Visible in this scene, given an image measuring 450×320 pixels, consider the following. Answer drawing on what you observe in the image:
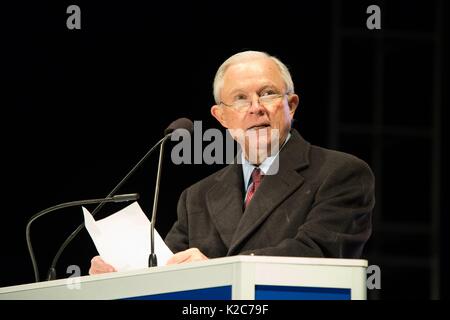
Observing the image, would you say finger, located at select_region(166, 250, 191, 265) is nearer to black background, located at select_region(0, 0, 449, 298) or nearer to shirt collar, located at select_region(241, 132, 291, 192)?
shirt collar, located at select_region(241, 132, 291, 192)

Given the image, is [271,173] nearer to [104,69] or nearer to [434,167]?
[104,69]

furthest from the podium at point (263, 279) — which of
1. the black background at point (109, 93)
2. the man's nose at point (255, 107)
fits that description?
the black background at point (109, 93)

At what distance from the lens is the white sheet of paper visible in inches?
112

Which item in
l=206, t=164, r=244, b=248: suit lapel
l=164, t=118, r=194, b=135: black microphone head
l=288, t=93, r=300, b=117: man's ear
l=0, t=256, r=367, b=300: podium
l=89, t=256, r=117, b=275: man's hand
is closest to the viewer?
l=0, t=256, r=367, b=300: podium

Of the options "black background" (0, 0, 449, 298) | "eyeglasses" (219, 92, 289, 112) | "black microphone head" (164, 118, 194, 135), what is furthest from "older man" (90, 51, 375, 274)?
"black background" (0, 0, 449, 298)

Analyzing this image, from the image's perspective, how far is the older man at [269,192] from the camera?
9.74 ft

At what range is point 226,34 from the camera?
4844 millimetres

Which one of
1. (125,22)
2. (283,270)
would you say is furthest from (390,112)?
(283,270)

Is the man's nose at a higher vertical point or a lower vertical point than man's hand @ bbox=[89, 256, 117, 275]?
higher

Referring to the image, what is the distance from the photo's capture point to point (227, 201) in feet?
10.8

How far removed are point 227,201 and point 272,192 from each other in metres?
0.19

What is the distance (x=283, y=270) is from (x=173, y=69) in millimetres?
2716

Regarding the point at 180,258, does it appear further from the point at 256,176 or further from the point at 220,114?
the point at 220,114

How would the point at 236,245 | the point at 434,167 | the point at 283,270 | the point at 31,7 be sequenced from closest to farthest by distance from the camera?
the point at 283,270 < the point at 236,245 < the point at 31,7 < the point at 434,167
